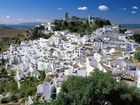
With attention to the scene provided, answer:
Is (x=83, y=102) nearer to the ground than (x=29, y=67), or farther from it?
farther from it

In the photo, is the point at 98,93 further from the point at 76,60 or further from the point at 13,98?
the point at 76,60

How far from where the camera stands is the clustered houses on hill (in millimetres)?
19422

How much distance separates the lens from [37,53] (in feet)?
135

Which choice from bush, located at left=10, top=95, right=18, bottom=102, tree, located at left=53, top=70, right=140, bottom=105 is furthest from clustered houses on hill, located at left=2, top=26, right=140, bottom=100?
bush, located at left=10, top=95, right=18, bottom=102

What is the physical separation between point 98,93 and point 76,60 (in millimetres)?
15227

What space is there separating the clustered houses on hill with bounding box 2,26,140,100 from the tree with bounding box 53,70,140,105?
3512 mm

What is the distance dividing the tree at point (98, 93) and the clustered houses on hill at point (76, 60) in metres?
3.51

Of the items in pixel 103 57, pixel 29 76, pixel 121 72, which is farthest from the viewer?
pixel 29 76

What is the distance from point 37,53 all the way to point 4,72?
305 inches

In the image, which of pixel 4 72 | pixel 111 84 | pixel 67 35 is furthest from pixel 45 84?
pixel 67 35

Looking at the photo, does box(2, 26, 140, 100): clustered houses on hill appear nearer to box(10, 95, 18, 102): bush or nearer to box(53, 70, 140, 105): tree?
box(53, 70, 140, 105): tree

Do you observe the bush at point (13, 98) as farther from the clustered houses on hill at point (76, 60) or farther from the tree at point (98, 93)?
the tree at point (98, 93)

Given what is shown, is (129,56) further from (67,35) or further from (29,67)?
(67,35)

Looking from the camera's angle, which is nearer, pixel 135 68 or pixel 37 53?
pixel 135 68
